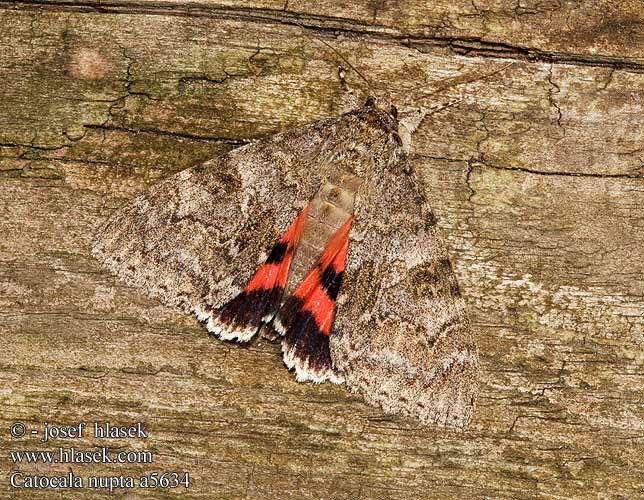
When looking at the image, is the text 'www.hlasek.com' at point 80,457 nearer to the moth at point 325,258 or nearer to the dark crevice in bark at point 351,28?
the moth at point 325,258

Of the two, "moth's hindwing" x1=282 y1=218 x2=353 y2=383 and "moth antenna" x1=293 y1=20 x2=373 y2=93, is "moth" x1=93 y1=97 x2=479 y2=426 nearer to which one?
"moth's hindwing" x1=282 y1=218 x2=353 y2=383

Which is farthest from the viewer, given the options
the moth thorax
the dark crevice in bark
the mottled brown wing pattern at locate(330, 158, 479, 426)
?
the dark crevice in bark

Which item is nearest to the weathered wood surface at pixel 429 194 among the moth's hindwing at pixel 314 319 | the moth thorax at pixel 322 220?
the moth's hindwing at pixel 314 319

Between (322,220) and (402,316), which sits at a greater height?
(322,220)

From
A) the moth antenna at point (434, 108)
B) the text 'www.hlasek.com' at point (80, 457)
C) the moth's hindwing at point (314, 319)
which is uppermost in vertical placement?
the moth antenna at point (434, 108)

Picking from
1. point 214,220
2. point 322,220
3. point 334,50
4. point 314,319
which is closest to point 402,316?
point 314,319
